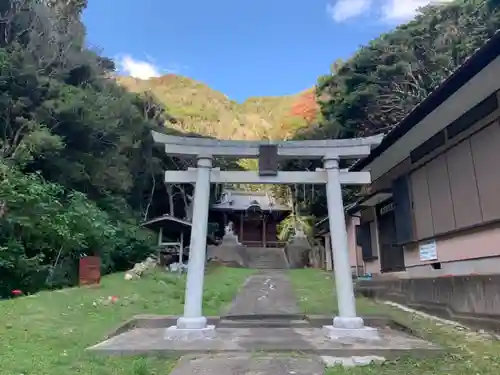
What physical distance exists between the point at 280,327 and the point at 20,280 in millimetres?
7718

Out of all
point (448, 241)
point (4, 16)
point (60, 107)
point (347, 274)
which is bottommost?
point (347, 274)

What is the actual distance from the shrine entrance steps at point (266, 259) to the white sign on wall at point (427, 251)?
1773 cm

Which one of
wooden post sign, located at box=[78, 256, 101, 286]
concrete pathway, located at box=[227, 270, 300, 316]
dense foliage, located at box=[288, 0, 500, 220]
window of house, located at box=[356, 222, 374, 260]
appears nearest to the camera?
concrete pathway, located at box=[227, 270, 300, 316]

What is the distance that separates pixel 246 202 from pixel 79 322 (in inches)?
1123

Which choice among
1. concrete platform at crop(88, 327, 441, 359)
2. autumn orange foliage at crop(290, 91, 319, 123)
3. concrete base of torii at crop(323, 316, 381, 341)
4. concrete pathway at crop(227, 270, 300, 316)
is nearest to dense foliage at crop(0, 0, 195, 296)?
concrete pathway at crop(227, 270, 300, 316)

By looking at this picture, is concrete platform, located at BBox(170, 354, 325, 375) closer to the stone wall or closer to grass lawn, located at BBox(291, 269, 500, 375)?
grass lawn, located at BBox(291, 269, 500, 375)

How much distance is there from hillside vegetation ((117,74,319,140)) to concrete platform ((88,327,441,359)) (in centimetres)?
3821

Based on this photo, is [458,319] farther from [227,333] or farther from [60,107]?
[60,107]

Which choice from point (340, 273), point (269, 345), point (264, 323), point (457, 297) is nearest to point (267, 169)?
point (340, 273)

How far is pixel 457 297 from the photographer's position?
671 centimetres

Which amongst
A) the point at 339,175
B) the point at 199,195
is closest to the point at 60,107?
Answer: the point at 199,195

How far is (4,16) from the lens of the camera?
16.0m

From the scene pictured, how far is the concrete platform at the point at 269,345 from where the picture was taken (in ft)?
16.7

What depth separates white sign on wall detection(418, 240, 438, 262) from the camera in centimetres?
837
